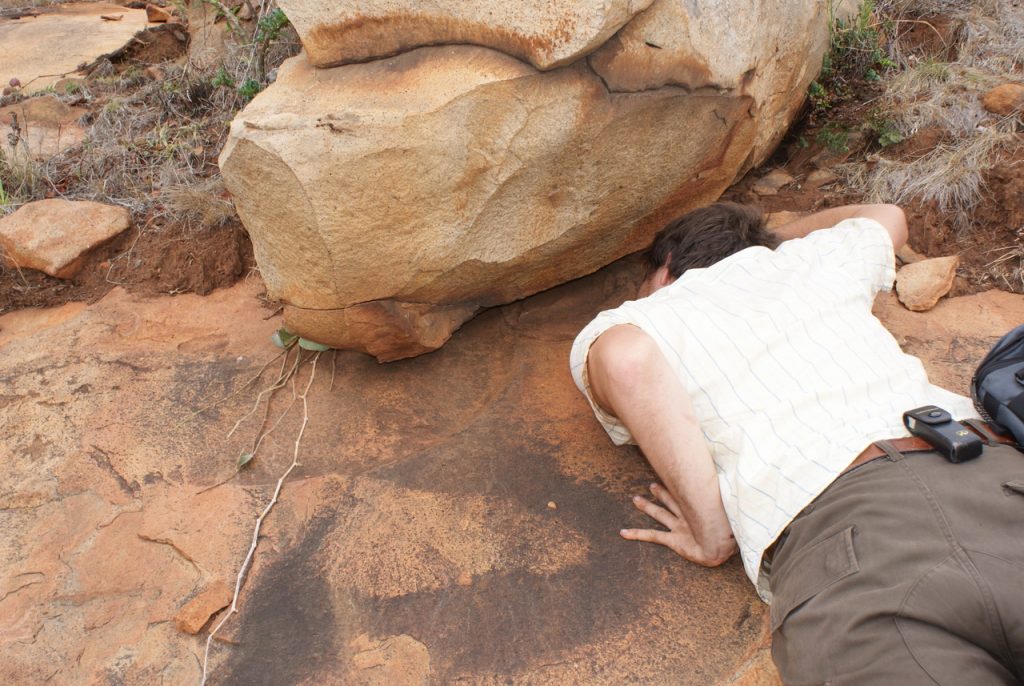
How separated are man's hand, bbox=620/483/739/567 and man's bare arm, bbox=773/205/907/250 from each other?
1.04 meters

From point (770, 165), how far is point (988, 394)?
201 centimetres

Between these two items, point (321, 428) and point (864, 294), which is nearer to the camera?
point (864, 294)

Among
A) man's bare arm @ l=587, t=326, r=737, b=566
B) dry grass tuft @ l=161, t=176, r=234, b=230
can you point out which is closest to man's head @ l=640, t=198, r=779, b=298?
man's bare arm @ l=587, t=326, r=737, b=566

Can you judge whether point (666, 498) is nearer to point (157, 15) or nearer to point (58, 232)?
point (58, 232)

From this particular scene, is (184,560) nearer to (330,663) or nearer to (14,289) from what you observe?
(330,663)

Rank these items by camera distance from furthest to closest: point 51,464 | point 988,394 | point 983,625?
point 51,464 → point 988,394 → point 983,625

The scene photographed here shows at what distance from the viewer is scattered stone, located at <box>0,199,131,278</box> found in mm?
3244

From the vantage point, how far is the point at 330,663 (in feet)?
6.05

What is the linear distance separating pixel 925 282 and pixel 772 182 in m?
0.86

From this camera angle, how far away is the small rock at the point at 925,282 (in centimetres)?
288

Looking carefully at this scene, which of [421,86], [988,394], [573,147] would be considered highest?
[421,86]

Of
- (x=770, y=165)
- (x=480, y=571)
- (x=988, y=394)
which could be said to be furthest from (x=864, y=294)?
(x=770, y=165)

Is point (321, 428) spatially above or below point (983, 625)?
below

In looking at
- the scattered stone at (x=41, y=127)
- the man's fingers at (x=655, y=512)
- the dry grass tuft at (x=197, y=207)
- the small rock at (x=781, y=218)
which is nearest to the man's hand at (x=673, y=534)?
the man's fingers at (x=655, y=512)
